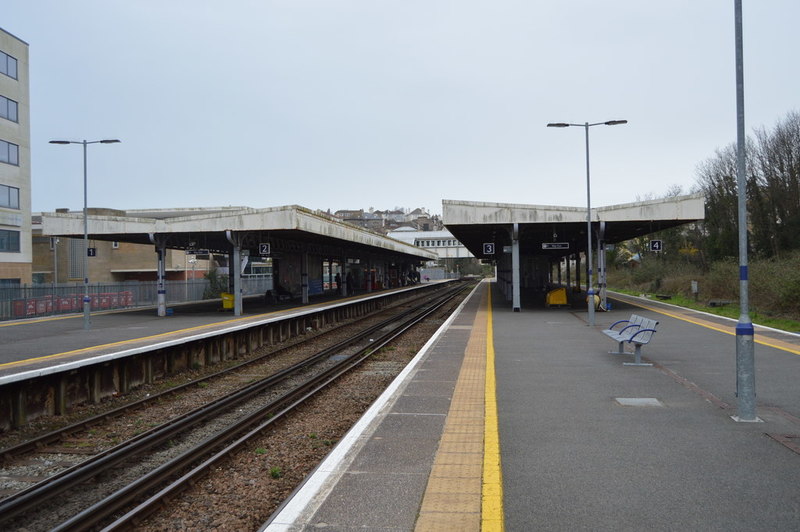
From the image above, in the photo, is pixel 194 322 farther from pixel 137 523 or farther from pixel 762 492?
pixel 762 492

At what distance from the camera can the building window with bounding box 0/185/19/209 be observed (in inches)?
1512

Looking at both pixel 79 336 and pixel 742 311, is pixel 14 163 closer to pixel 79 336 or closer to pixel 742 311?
pixel 79 336

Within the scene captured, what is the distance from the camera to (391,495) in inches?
185

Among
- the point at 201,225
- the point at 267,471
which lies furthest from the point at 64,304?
the point at 267,471

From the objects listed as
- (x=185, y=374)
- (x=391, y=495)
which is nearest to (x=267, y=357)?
(x=185, y=374)

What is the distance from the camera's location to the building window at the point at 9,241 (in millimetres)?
38094

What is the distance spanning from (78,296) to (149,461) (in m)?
25.5

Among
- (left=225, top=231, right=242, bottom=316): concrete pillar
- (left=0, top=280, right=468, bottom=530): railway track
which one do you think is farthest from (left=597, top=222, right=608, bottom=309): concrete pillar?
(left=0, top=280, right=468, bottom=530): railway track

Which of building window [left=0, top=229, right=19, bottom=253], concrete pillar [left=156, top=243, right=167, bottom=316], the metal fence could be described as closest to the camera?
concrete pillar [left=156, top=243, right=167, bottom=316]

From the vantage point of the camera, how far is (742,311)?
700 centimetres

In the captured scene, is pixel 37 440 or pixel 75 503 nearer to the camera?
pixel 75 503

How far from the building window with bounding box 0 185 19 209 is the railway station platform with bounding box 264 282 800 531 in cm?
3727

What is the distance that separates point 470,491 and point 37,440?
6214 millimetres

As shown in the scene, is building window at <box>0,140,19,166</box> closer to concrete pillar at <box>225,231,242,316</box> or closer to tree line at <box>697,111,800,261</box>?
concrete pillar at <box>225,231,242,316</box>
